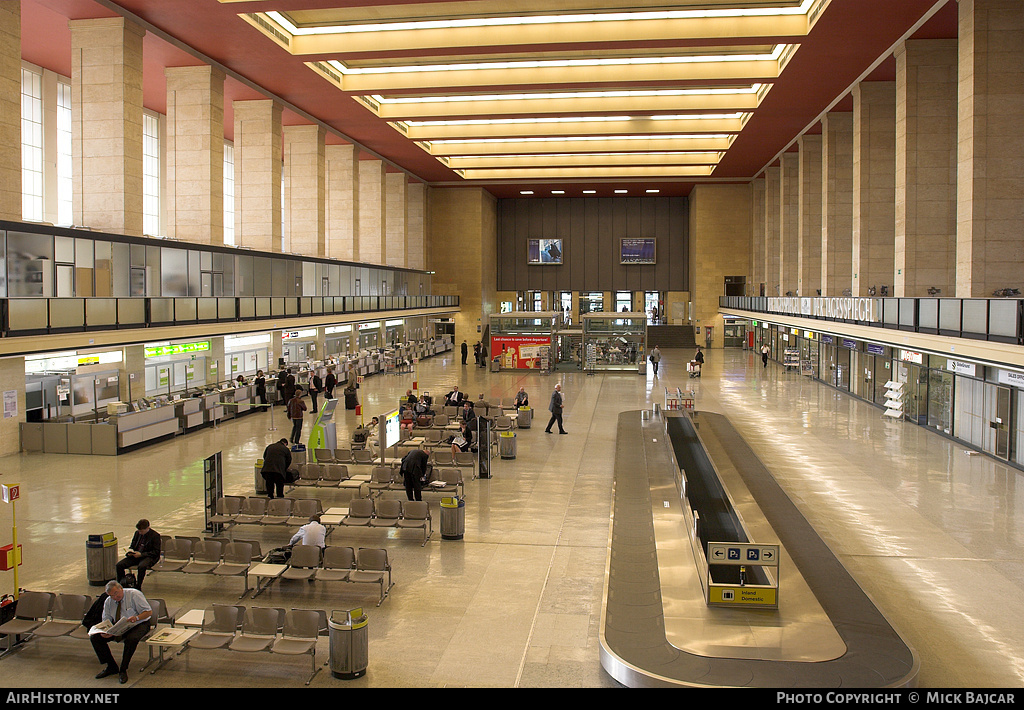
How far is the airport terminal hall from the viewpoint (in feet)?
23.0

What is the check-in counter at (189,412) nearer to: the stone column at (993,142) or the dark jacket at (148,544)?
the dark jacket at (148,544)

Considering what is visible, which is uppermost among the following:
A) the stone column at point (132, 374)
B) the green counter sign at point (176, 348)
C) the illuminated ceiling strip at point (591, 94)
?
the illuminated ceiling strip at point (591, 94)

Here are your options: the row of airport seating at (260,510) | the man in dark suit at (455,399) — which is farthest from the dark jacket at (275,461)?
the man in dark suit at (455,399)

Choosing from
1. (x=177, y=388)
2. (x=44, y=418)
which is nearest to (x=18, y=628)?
(x=44, y=418)

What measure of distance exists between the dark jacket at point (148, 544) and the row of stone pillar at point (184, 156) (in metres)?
11.6

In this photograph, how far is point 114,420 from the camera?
16.5 meters

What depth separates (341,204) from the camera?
38344mm

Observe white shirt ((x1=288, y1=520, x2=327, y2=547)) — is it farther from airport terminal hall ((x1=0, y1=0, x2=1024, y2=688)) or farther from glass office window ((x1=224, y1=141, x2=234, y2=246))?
glass office window ((x1=224, y1=141, x2=234, y2=246))

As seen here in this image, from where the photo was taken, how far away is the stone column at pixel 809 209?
1422 inches

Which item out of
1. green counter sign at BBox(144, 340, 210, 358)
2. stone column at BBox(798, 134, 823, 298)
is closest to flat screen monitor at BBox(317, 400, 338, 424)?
green counter sign at BBox(144, 340, 210, 358)

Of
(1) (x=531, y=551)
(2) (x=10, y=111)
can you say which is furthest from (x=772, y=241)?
(1) (x=531, y=551)

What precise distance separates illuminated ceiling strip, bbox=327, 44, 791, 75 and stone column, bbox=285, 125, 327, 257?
6526mm

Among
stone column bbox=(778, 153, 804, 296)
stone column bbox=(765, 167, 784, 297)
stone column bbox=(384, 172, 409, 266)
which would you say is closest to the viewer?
stone column bbox=(778, 153, 804, 296)

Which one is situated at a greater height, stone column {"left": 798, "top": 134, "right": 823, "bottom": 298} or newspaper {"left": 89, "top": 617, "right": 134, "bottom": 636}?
stone column {"left": 798, "top": 134, "right": 823, "bottom": 298}
